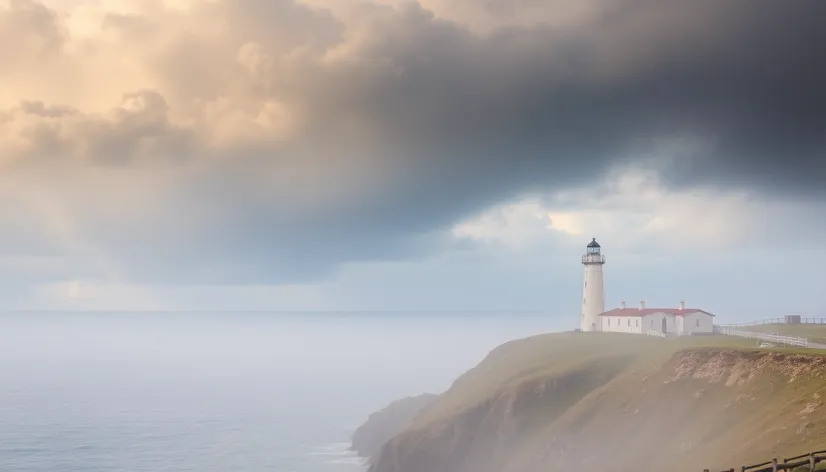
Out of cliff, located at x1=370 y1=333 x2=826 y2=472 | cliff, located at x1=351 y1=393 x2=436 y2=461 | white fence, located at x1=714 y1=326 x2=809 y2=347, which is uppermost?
white fence, located at x1=714 y1=326 x2=809 y2=347

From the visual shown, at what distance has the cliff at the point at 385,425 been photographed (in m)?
108

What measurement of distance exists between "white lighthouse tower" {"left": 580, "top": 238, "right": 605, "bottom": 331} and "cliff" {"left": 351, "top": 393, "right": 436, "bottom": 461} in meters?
26.4

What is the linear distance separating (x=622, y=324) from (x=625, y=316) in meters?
1.26

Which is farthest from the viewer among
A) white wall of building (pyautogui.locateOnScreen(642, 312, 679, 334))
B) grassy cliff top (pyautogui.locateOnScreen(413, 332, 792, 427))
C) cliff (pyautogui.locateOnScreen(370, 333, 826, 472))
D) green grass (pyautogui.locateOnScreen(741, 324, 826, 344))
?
white wall of building (pyautogui.locateOnScreen(642, 312, 679, 334))

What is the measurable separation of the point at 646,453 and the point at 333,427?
81.3 metres

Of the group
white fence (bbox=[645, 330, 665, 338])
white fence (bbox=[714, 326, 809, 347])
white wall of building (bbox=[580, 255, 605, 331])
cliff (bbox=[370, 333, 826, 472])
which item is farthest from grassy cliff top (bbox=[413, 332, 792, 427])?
white wall of building (bbox=[580, 255, 605, 331])

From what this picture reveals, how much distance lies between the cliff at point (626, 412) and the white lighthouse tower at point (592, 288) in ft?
54.6

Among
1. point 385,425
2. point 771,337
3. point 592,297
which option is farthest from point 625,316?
point 385,425

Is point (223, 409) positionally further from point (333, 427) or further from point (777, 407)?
point (777, 407)

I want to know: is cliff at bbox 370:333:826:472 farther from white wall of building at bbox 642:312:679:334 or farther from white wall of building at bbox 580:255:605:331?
white wall of building at bbox 580:255:605:331

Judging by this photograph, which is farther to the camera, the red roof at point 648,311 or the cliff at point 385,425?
the cliff at point 385,425

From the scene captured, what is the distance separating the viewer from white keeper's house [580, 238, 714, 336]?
100 metres

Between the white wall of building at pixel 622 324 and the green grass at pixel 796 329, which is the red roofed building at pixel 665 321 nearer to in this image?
the white wall of building at pixel 622 324

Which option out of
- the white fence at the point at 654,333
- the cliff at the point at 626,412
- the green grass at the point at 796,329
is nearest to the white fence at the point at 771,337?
the green grass at the point at 796,329
